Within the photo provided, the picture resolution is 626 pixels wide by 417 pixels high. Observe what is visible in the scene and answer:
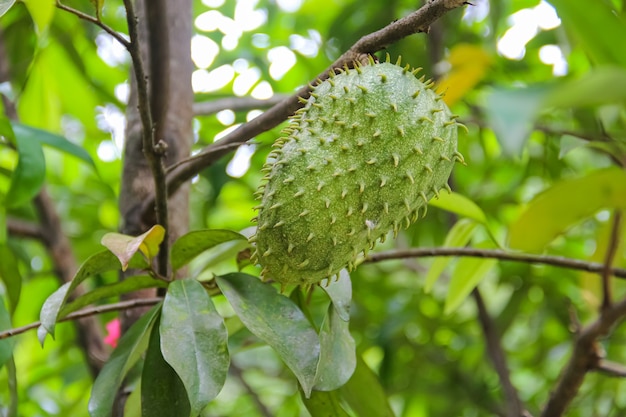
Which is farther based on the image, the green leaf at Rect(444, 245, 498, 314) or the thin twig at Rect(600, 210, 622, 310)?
the green leaf at Rect(444, 245, 498, 314)

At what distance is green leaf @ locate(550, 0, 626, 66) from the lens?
0.61 m

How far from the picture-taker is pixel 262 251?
0.87 m

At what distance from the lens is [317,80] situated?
0.95 meters

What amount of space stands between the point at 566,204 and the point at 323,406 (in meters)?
0.46

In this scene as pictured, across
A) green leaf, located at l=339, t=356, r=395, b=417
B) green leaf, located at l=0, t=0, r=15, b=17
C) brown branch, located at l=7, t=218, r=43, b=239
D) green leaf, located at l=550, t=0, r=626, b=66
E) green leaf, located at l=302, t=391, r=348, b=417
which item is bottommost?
brown branch, located at l=7, t=218, r=43, b=239

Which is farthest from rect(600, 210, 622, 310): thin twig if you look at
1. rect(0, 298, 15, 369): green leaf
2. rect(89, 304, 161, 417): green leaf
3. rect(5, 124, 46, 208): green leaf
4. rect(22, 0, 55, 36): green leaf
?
rect(5, 124, 46, 208): green leaf

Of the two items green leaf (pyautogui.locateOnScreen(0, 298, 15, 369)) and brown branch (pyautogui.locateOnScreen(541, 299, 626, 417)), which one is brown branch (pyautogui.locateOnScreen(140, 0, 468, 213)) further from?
brown branch (pyautogui.locateOnScreen(541, 299, 626, 417))

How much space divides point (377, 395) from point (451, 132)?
0.40 metres

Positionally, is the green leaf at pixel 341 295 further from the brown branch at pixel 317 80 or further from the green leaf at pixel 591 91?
the green leaf at pixel 591 91

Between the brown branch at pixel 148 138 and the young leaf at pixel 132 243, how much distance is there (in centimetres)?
5

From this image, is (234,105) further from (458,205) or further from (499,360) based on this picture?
(499,360)

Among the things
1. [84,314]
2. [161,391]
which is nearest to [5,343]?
[84,314]

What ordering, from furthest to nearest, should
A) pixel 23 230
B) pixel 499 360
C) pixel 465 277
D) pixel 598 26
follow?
pixel 23 230 < pixel 499 360 < pixel 465 277 < pixel 598 26

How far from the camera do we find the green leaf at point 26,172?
3.83ft
